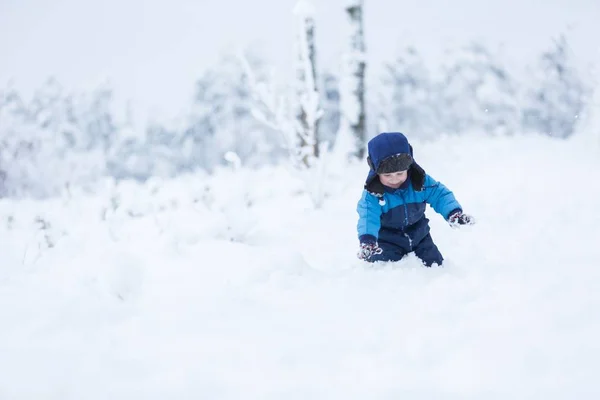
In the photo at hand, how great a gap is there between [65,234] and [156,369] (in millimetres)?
3593

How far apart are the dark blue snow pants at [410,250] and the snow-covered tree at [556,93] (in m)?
19.3

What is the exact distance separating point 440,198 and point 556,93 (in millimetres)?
22353

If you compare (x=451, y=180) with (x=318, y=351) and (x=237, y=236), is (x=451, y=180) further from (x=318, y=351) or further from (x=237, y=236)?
(x=318, y=351)

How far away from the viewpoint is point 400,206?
9.75 ft

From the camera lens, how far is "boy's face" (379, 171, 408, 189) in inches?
111

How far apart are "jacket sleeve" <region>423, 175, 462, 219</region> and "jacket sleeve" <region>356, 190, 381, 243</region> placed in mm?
352

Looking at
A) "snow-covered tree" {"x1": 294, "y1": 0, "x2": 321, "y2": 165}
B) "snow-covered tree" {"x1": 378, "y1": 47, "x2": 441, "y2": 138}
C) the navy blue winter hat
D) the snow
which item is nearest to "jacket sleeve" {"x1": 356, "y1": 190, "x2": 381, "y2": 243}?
the navy blue winter hat

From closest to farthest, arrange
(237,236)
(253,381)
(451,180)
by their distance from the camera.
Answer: (253,381) → (237,236) → (451,180)

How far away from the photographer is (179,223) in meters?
4.94

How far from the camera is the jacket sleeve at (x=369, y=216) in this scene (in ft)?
9.34

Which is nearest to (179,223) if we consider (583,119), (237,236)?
(237,236)

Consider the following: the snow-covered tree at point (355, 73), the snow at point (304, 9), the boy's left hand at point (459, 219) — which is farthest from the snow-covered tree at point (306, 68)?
the boy's left hand at point (459, 219)

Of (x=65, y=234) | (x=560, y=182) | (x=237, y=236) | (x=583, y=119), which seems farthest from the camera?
(x=583, y=119)

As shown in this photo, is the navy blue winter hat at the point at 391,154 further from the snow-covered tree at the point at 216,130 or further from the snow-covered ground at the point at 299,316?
the snow-covered tree at the point at 216,130
